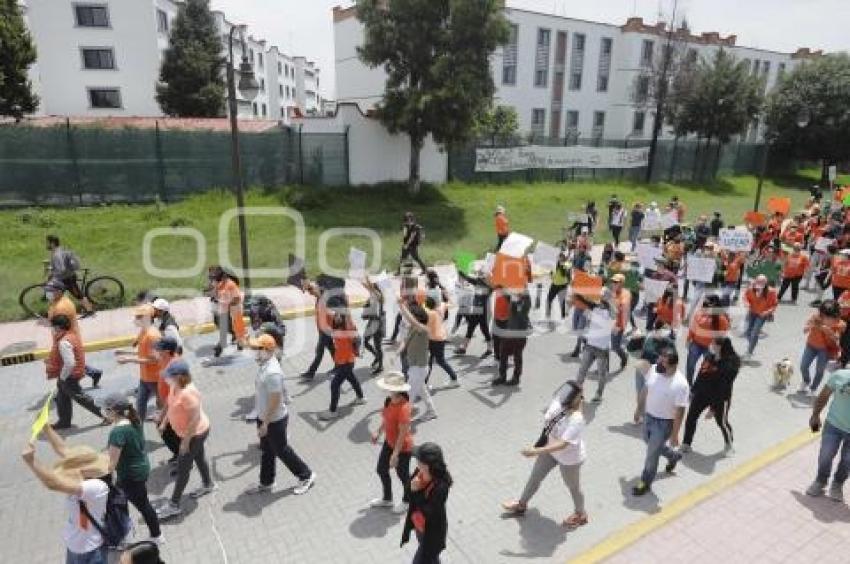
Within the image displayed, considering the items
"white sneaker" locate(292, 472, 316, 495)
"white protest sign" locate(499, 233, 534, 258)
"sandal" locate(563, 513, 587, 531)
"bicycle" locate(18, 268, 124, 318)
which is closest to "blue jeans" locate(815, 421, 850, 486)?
"sandal" locate(563, 513, 587, 531)

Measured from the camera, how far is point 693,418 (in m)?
6.92

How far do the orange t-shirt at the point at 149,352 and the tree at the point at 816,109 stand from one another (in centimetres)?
3933

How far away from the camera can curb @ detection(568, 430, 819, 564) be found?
17.4 ft

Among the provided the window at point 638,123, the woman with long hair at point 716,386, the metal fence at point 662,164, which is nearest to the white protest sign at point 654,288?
the woman with long hair at point 716,386

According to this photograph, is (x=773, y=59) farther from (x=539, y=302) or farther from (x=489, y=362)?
(x=489, y=362)

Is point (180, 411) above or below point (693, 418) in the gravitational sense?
above

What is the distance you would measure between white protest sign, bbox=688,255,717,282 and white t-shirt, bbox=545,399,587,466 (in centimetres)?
664

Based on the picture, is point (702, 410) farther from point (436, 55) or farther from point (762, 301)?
point (436, 55)

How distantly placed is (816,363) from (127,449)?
28.7ft

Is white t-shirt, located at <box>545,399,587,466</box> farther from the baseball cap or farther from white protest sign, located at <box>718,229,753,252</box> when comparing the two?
white protest sign, located at <box>718,229,753,252</box>

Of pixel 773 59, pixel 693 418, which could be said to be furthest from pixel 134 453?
pixel 773 59

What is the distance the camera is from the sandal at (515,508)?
5.79 m

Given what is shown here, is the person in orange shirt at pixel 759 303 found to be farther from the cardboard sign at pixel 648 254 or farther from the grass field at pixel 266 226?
the grass field at pixel 266 226

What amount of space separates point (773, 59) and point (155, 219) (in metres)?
57.9
